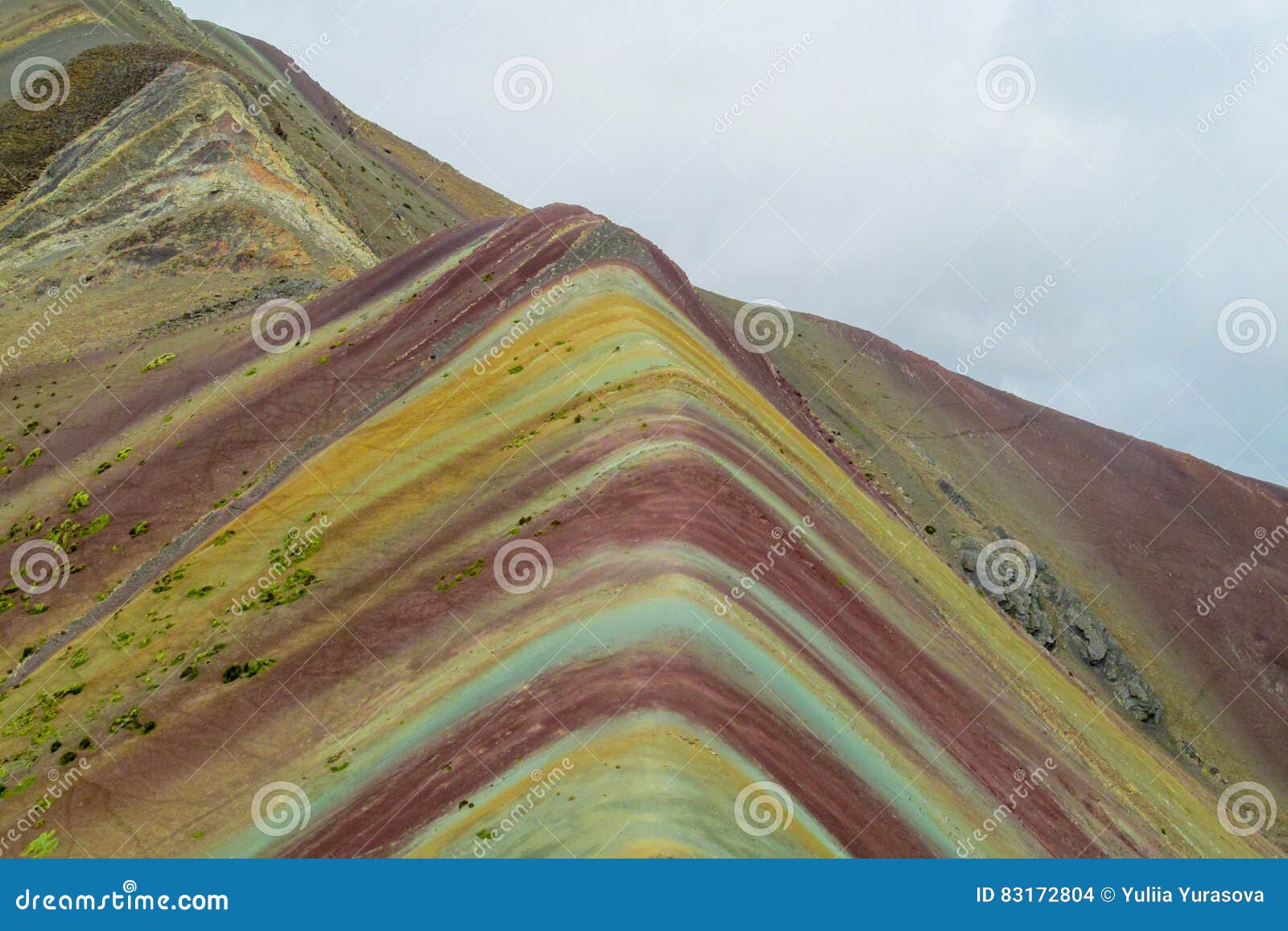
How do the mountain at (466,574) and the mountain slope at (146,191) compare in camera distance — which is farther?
the mountain slope at (146,191)

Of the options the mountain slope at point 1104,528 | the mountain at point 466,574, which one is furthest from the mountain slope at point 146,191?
the mountain slope at point 1104,528

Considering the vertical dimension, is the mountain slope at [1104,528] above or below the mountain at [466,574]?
above

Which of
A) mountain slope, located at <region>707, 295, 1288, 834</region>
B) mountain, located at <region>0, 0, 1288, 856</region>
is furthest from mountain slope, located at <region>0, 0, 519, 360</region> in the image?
mountain slope, located at <region>707, 295, 1288, 834</region>

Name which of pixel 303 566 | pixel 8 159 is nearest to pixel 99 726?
pixel 303 566

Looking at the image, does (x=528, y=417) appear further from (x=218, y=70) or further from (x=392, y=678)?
(x=218, y=70)

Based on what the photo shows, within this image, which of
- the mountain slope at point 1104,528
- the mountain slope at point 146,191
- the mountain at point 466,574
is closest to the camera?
the mountain at point 466,574

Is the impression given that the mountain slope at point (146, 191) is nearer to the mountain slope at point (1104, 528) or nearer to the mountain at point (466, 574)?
the mountain at point (466, 574)

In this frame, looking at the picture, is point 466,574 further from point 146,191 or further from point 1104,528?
point 1104,528

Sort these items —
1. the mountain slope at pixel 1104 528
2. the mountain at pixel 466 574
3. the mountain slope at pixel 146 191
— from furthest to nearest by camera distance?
the mountain slope at pixel 1104 528 < the mountain slope at pixel 146 191 < the mountain at pixel 466 574

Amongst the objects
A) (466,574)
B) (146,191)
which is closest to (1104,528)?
(466,574)
